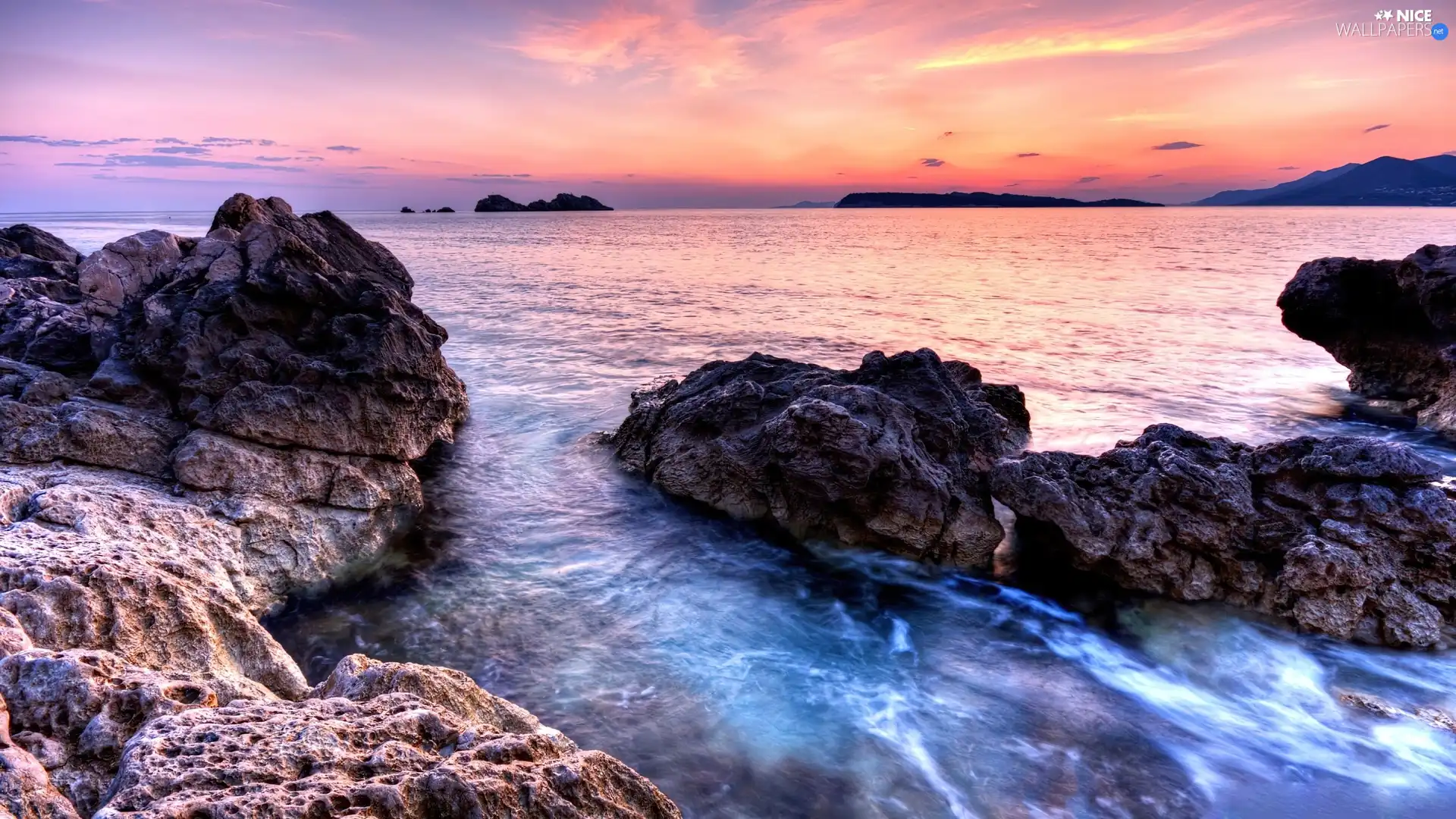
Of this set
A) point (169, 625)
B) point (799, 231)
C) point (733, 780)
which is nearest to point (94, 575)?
point (169, 625)

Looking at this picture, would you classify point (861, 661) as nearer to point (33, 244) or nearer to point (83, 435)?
point (83, 435)

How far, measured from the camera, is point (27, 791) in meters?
2.29

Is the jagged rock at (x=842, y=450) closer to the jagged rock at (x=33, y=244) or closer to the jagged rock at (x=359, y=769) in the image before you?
the jagged rock at (x=359, y=769)

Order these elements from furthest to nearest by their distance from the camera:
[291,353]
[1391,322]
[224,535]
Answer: [1391,322], [291,353], [224,535]

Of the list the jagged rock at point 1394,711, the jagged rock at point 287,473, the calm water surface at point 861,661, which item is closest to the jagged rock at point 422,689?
the calm water surface at point 861,661

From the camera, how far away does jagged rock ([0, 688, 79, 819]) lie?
2230 mm

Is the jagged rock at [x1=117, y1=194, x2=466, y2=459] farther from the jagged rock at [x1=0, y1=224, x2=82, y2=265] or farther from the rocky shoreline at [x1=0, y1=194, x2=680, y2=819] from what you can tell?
the jagged rock at [x1=0, y1=224, x2=82, y2=265]

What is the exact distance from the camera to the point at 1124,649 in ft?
21.5

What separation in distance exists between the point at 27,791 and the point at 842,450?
256 inches

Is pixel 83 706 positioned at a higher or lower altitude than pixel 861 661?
higher

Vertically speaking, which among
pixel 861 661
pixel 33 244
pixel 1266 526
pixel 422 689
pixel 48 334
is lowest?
pixel 861 661

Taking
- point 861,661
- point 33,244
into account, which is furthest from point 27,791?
point 33,244

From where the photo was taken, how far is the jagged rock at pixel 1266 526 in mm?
6426

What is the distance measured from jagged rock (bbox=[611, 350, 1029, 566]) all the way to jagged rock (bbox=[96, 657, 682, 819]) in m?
5.12
